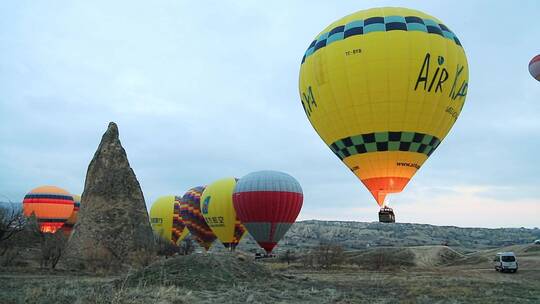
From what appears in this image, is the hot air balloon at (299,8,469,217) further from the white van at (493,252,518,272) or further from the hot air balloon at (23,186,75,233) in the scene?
the hot air balloon at (23,186,75,233)

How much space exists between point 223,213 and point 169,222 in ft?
60.4

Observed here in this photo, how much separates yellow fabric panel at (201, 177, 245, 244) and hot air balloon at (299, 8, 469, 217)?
86.4 feet

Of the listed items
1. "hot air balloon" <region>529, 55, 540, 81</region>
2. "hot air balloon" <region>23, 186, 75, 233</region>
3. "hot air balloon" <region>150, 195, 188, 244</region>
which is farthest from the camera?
"hot air balloon" <region>150, 195, 188, 244</region>

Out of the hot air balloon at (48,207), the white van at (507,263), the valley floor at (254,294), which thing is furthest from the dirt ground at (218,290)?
the hot air balloon at (48,207)

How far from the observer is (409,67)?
24.1 meters

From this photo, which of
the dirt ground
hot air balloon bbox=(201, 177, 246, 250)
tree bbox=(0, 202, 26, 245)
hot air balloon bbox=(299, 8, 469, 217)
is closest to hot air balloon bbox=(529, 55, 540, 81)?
hot air balloon bbox=(299, 8, 469, 217)

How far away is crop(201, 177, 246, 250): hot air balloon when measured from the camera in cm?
5031

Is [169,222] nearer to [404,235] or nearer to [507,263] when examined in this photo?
[507,263]

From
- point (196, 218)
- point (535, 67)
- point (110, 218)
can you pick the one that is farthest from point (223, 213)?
point (535, 67)

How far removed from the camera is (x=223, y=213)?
165 feet

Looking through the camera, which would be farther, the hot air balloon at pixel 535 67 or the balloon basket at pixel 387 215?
the hot air balloon at pixel 535 67

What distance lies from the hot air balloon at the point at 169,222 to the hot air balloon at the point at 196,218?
6152mm

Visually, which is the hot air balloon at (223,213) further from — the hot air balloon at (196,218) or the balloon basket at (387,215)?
the balloon basket at (387,215)

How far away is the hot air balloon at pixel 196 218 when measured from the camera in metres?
57.2
